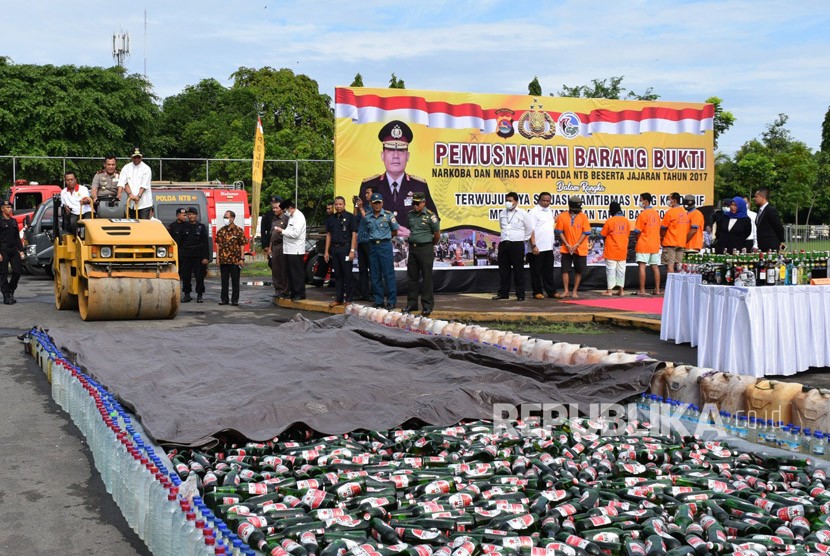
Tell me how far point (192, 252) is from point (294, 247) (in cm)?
238

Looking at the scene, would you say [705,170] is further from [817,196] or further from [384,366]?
[817,196]

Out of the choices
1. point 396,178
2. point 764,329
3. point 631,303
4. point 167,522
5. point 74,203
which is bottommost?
point 167,522

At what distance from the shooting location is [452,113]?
62.2 feet

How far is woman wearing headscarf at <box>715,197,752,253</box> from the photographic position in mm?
15844

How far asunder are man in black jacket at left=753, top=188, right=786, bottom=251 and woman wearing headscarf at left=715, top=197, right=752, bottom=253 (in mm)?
1258

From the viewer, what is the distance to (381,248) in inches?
620

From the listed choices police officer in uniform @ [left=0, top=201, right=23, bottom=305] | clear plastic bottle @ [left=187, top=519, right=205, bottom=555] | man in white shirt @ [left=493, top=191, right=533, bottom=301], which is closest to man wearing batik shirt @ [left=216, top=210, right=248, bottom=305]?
police officer in uniform @ [left=0, top=201, right=23, bottom=305]

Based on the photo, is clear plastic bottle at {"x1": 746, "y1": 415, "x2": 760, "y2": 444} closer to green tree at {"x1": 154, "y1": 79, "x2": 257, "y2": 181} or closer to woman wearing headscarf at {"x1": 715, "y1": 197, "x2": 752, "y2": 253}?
woman wearing headscarf at {"x1": 715, "y1": 197, "x2": 752, "y2": 253}

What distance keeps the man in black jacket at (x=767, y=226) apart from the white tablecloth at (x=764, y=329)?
11.9 ft

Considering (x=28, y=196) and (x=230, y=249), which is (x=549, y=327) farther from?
(x=28, y=196)

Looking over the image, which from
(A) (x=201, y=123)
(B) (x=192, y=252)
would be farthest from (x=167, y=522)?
(A) (x=201, y=123)

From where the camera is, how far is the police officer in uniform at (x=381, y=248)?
51.5ft

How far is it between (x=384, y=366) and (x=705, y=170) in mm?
13804

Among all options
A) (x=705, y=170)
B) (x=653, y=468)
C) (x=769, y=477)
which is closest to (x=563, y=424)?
(x=653, y=468)
